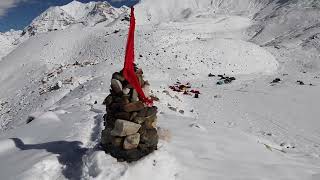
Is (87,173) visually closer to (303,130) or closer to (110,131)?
(110,131)

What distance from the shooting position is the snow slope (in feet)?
45.9

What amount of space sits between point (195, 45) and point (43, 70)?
789 inches

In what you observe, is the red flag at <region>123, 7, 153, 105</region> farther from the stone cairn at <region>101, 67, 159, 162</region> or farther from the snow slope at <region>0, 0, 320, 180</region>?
the snow slope at <region>0, 0, 320, 180</region>

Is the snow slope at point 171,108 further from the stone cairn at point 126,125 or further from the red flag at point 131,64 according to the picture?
the red flag at point 131,64

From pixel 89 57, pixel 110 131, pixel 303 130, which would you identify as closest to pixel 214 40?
pixel 89 57

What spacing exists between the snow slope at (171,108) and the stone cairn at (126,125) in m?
0.36

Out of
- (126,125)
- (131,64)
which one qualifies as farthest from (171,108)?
(126,125)

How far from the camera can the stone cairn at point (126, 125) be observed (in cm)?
1337

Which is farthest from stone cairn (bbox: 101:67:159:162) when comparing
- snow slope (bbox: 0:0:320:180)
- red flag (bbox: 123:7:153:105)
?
snow slope (bbox: 0:0:320:180)

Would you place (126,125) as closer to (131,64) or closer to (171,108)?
(131,64)

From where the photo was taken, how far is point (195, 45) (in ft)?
183

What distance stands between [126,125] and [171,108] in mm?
14488

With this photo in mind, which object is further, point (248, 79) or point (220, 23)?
point (220, 23)

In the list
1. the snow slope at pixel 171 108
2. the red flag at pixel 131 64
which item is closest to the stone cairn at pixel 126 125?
the red flag at pixel 131 64
